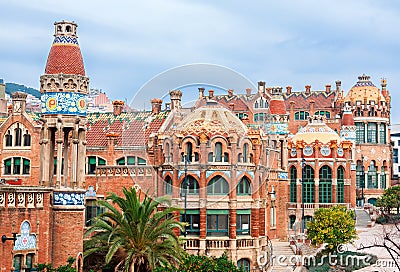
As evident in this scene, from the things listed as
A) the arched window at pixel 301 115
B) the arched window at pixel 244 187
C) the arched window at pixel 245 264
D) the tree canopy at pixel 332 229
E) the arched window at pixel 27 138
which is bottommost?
the arched window at pixel 245 264

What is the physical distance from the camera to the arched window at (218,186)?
46.6 m

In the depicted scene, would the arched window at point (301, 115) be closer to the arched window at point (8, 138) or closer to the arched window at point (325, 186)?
the arched window at point (325, 186)

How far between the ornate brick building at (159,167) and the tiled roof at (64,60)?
0.05m

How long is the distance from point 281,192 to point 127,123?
48.6 ft

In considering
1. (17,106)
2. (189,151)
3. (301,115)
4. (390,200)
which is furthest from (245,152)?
(301,115)

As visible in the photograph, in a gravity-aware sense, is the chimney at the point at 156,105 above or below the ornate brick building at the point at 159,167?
above

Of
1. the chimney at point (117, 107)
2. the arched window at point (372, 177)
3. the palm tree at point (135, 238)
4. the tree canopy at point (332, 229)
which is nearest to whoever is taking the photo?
the palm tree at point (135, 238)

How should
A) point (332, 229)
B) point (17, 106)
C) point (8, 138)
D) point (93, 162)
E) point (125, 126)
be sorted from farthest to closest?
1. point (125, 126)
2. point (93, 162)
3. point (17, 106)
4. point (8, 138)
5. point (332, 229)

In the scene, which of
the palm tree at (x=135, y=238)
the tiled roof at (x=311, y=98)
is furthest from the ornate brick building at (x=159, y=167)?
the tiled roof at (x=311, y=98)

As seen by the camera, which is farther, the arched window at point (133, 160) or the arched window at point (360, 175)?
the arched window at point (360, 175)

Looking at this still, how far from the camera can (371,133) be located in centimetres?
9325

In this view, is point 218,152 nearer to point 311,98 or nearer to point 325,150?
point 325,150

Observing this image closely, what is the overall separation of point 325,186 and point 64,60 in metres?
47.2

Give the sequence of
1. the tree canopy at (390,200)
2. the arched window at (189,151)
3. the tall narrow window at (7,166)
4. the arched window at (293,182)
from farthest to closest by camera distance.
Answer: the arched window at (293,182) → the tree canopy at (390,200) → the tall narrow window at (7,166) → the arched window at (189,151)
